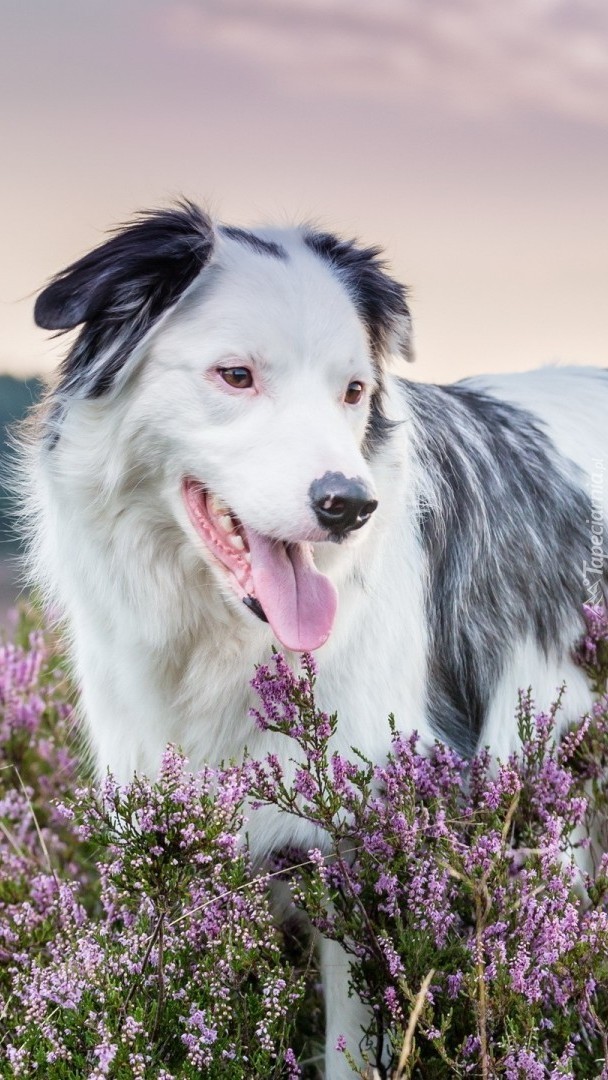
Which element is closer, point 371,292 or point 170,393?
point 170,393

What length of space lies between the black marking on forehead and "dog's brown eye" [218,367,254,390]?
1.44ft

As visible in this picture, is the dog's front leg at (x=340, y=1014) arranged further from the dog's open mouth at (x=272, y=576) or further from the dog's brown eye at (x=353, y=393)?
the dog's brown eye at (x=353, y=393)

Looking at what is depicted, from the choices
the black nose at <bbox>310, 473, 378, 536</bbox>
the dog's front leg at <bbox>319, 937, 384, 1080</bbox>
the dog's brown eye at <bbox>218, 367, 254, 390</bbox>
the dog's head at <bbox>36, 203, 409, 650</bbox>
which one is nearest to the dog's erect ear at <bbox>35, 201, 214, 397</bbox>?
the dog's head at <bbox>36, 203, 409, 650</bbox>

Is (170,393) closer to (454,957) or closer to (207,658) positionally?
(207,658)

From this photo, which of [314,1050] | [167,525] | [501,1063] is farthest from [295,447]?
[314,1050]

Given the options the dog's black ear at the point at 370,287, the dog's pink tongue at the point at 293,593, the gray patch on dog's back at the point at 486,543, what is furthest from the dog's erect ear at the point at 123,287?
the gray patch on dog's back at the point at 486,543

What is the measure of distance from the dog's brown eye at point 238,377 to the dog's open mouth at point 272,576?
29 centimetres

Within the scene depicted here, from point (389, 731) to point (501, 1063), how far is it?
3.60 feet

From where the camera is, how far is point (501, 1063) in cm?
246

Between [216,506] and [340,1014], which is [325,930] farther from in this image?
[216,506]

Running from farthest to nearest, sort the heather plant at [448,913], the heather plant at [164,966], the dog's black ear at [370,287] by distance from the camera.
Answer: the dog's black ear at [370,287], the heather plant at [448,913], the heather plant at [164,966]

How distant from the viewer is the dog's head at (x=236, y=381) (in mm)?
2887

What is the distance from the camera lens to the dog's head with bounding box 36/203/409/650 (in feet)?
9.47

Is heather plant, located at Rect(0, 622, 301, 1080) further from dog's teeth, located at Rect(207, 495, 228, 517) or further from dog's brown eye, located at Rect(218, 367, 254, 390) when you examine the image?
dog's brown eye, located at Rect(218, 367, 254, 390)
